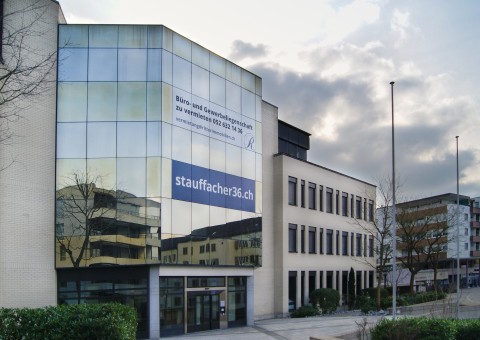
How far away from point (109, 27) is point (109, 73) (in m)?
2.53

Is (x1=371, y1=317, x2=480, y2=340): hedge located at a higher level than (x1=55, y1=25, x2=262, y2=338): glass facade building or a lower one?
lower

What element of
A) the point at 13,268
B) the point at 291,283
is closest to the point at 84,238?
the point at 13,268

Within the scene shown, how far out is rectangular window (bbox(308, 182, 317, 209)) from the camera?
46.3 meters

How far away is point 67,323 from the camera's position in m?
18.8

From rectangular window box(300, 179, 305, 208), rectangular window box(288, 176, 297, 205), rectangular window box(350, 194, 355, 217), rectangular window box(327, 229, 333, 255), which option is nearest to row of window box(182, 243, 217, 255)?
rectangular window box(288, 176, 297, 205)

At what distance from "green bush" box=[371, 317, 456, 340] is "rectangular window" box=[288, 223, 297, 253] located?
22450mm

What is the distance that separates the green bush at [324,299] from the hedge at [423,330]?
23617 millimetres

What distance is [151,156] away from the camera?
3005 centimetres

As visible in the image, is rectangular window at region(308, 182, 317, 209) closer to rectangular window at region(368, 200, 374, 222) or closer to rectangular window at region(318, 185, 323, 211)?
rectangular window at region(318, 185, 323, 211)

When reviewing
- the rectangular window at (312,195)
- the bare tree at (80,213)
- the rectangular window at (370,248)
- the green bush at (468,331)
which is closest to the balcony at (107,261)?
the bare tree at (80,213)

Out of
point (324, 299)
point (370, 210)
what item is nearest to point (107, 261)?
point (324, 299)

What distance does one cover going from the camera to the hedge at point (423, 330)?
1962 cm

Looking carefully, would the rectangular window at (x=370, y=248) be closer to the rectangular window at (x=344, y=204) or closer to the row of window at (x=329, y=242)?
the row of window at (x=329, y=242)

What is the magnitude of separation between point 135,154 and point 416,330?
1643cm
